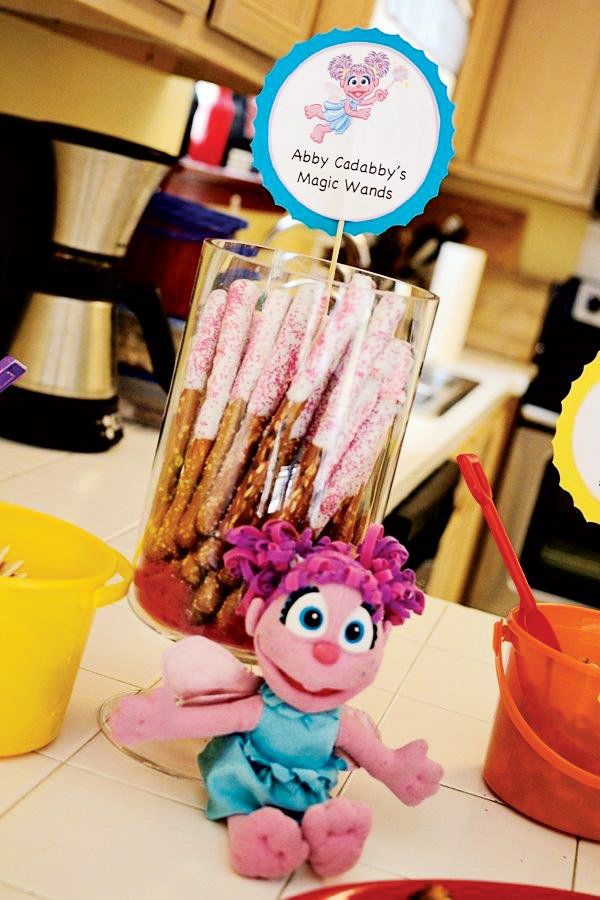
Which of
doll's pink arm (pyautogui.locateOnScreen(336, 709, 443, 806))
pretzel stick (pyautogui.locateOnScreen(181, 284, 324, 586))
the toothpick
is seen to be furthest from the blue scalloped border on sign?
doll's pink arm (pyautogui.locateOnScreen(336, 709, 443, 806))

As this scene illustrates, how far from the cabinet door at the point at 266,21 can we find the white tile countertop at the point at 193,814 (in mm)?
884

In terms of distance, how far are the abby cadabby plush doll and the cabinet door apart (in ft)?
3.34

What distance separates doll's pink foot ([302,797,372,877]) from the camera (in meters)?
0.62

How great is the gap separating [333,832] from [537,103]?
3.19 metres

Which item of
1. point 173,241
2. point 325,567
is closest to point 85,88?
point 173,241

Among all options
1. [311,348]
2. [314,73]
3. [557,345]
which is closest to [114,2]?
[314,73]

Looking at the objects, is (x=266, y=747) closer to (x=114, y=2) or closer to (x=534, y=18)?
(x=114, y=2)

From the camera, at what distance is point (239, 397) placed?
30.1 inches

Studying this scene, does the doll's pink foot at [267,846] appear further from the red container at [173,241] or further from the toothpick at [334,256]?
the red container at [173,241]

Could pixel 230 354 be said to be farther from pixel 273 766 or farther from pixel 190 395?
pixel 273 766

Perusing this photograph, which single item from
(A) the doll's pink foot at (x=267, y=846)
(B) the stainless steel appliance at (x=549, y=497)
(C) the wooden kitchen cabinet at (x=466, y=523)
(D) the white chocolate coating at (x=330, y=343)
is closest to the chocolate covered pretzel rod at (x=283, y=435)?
(D) the white chocolate coating at (x=330, y=343)

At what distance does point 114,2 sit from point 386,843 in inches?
37.1

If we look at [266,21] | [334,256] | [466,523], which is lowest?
[466,523]

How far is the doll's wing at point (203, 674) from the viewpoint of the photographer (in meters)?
0.64
